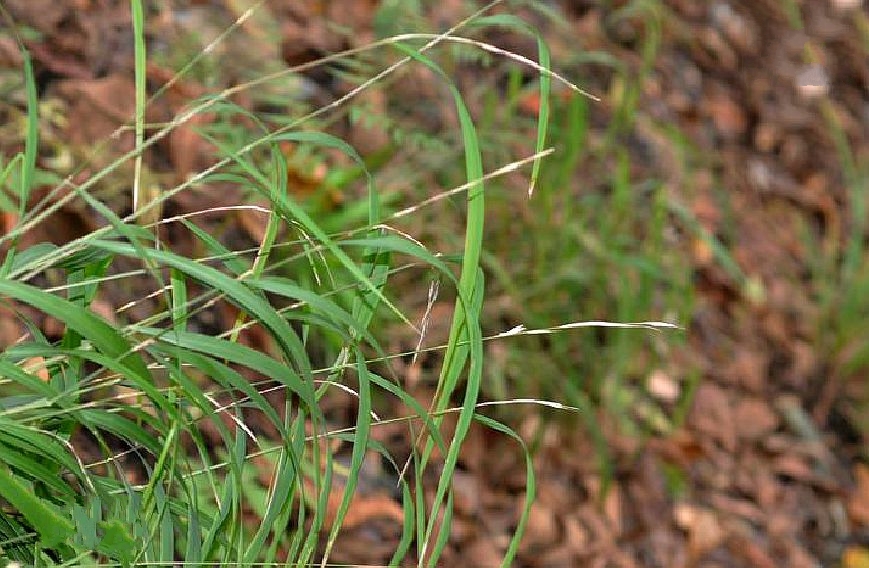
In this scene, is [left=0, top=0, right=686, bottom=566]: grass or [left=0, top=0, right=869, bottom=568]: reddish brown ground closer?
[left=0, top=0, right=686, bottom=566]: grass

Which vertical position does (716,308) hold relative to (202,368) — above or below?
below

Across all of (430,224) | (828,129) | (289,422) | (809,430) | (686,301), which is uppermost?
(289,422)

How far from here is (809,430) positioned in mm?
2852

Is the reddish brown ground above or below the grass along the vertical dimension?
below

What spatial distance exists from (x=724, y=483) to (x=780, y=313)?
0.59 metres

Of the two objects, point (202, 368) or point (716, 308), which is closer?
point (202, 368)

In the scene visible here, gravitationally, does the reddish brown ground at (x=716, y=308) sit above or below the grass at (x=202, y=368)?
below

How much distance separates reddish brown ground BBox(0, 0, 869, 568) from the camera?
214 centimetres

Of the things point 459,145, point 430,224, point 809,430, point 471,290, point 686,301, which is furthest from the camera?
point 809,430

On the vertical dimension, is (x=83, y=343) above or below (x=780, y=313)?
above

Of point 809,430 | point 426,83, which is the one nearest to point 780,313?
point 809,430

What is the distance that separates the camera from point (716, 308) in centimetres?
295

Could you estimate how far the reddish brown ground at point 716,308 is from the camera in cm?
214

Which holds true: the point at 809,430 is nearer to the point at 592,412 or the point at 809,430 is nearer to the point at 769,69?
the point at 592,412
